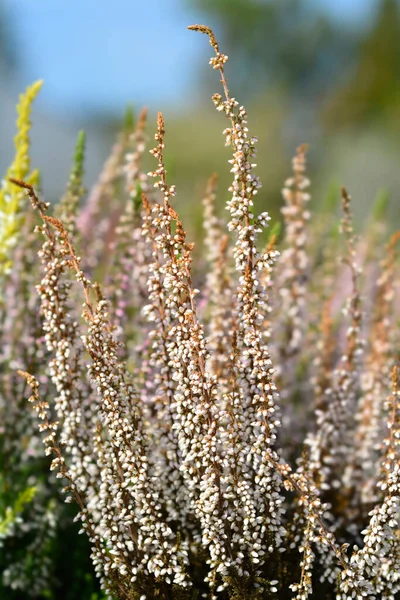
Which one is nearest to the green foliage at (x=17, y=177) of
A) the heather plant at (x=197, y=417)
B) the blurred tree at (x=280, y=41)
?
the heather plant at (x=197, y=417)

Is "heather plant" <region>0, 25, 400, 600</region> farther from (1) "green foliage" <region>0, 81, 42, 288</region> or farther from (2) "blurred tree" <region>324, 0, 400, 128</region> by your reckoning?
(2) "blurred tree" <region>324, 0, 400, 128</region>

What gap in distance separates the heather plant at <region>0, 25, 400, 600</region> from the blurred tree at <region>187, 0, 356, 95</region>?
118 feet

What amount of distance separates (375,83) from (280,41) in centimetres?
824

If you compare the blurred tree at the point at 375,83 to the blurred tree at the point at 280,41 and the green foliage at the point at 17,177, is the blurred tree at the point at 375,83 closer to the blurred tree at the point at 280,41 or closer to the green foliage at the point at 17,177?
the blurred tree at the point at 280,41

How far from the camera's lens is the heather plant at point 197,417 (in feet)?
6.10

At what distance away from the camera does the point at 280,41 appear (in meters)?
38.4

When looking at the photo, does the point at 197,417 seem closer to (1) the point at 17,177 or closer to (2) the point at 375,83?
(1) the point at 17,177

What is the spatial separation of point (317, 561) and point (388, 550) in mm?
330

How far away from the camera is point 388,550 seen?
2008mm

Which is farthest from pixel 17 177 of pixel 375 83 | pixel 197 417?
pixel 375 83

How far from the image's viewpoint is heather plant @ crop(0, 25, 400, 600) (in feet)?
6.10

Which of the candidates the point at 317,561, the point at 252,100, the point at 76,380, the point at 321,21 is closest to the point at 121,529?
the point at 76,380

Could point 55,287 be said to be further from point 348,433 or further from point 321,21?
point 321,21

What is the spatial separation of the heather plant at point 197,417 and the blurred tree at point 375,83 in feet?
101
